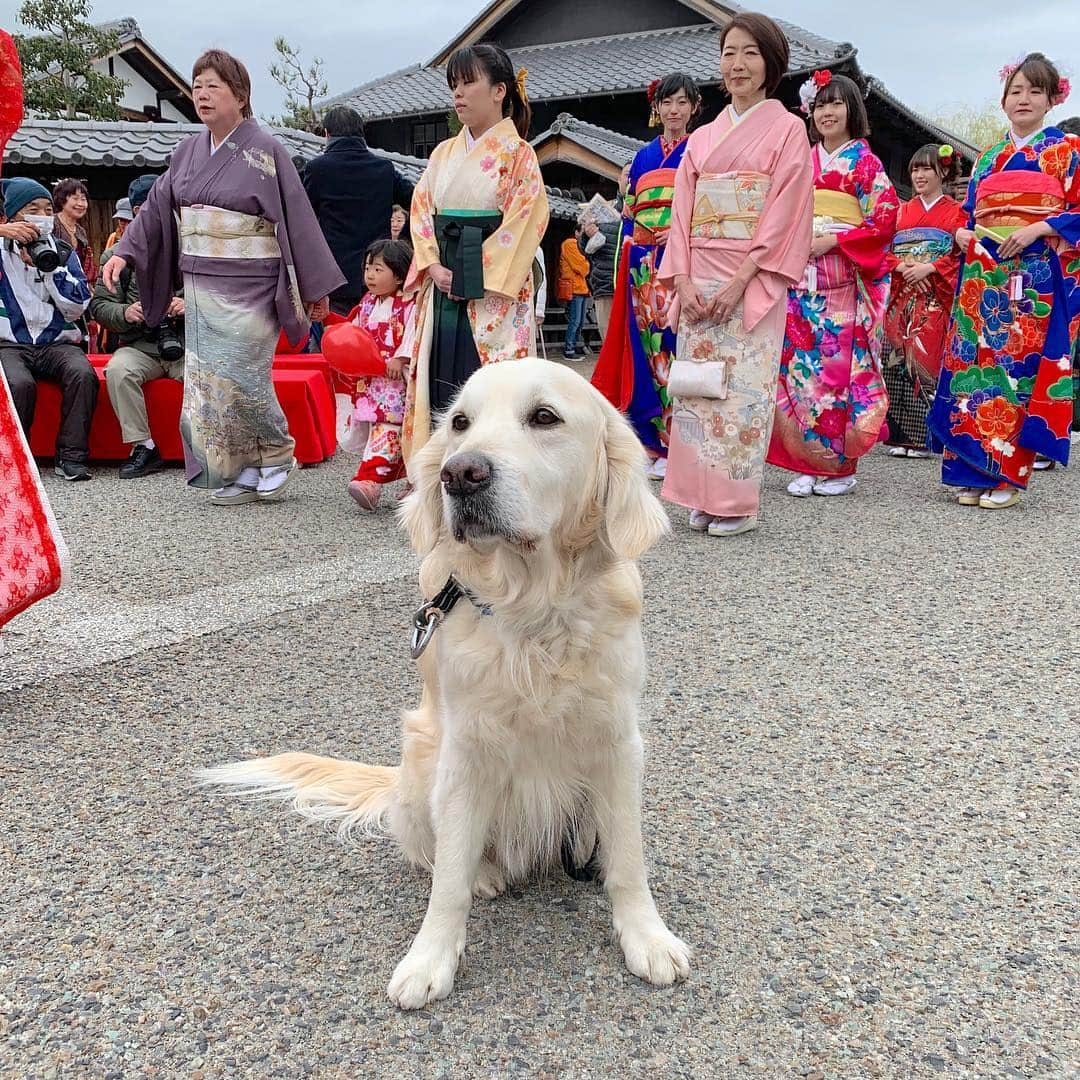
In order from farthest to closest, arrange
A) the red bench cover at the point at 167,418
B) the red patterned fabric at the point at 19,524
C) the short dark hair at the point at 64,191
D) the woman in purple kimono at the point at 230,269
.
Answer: the short dark hair at the point at 64,191 → the red bench cover at the point at 167,418 → the woman in purple kimono at the point at 230,269 → the red patterned fabric at the point at 19,524

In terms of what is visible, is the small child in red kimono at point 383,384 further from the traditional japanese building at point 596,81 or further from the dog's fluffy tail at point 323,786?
the traditional japanese building at point 596,81


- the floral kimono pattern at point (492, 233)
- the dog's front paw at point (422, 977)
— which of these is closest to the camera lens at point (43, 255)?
the floral kimono pattern at point (492, 233)

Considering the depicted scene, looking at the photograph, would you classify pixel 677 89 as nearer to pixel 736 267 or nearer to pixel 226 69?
pixel 736 267

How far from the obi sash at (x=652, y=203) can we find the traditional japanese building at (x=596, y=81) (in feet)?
29.3

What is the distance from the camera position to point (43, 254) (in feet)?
19.2

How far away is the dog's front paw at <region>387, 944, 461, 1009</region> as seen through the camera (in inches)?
65.6

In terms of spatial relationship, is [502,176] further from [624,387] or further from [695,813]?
[695,813]

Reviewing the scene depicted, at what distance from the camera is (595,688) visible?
5.61 feet

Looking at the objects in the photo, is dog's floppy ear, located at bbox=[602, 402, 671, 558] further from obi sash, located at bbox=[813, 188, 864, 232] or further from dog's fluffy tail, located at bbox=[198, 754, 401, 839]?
obi sash, located at bbox=[813, 188, 864, 232]

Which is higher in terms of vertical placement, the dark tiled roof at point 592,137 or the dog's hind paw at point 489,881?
the dark tiled roof at point 592,137

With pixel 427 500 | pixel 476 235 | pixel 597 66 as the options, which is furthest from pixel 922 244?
pixel 597 66

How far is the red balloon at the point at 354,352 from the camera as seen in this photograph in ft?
16.9

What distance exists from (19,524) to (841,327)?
455cm

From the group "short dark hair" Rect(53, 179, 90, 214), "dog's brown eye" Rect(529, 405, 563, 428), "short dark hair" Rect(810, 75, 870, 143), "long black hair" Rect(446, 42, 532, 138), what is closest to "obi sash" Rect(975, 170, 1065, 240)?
"short dark hair" Rect(810, 75, 870, 143)
